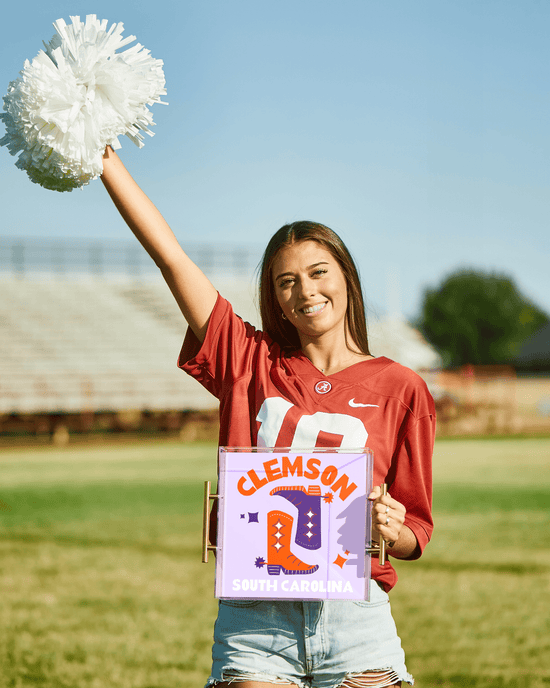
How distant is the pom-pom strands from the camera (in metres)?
1.57

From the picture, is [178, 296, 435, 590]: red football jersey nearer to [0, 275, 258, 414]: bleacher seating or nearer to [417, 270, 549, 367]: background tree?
[0, 275, 258, 414]: bleacher seating

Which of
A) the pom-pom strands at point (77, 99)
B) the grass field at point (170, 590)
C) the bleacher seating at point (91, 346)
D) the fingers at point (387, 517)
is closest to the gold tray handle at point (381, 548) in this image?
the fingers at point (387, 517)

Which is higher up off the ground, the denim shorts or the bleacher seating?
the bleacher seating

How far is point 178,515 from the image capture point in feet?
27.1

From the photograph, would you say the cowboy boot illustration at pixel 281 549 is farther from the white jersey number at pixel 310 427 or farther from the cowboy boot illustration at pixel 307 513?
the white jersey number at pixel 310 427

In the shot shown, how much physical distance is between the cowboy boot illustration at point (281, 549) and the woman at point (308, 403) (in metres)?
0.10

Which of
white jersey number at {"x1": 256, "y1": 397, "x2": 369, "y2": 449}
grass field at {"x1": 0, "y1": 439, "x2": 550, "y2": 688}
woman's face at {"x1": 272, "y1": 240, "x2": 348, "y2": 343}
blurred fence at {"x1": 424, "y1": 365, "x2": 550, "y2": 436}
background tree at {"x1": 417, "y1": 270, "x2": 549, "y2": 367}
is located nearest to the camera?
white jersey number at {"x1": 256, "y1": 397, "x2": 369, "y2": 449}

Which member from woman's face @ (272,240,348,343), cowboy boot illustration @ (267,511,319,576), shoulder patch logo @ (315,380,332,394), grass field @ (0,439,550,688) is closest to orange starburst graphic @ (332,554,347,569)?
cowboy boot illustration @ (267,511,319,576)

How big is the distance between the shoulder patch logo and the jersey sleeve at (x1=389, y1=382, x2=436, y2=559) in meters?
0.18

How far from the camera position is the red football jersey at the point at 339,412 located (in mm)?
1691

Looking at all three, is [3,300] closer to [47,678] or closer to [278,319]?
[47,678]

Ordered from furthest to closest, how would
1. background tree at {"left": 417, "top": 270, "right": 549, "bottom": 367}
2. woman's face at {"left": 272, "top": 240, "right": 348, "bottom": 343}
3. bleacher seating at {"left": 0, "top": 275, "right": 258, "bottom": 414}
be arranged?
background tree at {"left": 417, "top": 270, "right": 549, "bottom": 367}
bleacher seating at {"left": 0, "top": 275, "right": 258, "bottom": 414}
woman's face at {"left": 272, "top": 240, "right": 348, "bottom": 343}

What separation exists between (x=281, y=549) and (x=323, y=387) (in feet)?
1.19

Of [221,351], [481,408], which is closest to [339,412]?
[221,351]
